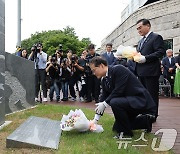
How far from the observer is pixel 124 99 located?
17.7 ft

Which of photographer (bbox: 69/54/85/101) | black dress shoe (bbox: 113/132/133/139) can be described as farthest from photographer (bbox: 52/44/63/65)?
black dress shoe (bbox: 113/132/133/139)

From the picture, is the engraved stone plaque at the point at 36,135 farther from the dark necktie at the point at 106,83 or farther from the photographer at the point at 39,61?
the photographer at the point at 39,61

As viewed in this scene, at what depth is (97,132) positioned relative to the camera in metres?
5.66

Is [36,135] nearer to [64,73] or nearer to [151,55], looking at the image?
[151,55]

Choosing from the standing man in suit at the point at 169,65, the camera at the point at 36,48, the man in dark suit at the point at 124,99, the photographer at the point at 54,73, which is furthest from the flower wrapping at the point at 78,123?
the standing man in suit at the point at 169,65

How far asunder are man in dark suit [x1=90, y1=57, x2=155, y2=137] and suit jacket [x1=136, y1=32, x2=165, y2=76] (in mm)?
1279

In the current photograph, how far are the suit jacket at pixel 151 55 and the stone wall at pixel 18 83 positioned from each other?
3056 millimetres

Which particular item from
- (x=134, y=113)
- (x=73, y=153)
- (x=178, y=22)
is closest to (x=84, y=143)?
(x=73, y=153)

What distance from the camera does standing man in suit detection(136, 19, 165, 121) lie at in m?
6.76

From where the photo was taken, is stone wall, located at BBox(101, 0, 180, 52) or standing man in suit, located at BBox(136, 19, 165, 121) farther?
stone wall, located at BBox(101, 0, 180, 52)

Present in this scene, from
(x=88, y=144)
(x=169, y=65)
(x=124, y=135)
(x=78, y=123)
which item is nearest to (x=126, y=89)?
(x=124, y=135)

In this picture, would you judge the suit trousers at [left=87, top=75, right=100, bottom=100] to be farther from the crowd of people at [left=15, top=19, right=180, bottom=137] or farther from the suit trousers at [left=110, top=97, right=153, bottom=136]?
the suit trousers at [left=110, top=97, right=153, bottom=136]

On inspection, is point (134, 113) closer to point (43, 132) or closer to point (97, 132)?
point (97, 132)

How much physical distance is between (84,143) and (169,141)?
126cm
